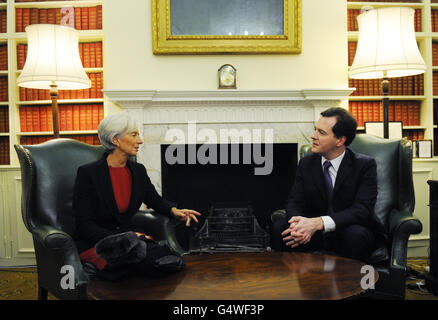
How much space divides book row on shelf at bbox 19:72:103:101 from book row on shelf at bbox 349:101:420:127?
2.16 metres

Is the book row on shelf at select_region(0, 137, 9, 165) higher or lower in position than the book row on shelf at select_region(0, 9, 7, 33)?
lower

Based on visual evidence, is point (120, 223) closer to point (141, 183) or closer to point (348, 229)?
point (141, 183)

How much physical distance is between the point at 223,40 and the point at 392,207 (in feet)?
Result: 5.55

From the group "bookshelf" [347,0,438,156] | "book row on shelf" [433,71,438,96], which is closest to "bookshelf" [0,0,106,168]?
"bookshelf" [347,0,438,156]

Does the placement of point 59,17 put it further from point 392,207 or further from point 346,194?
point 392,207

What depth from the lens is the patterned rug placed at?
224 cm

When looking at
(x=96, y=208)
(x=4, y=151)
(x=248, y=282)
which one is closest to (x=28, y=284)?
(x=4, y=151)

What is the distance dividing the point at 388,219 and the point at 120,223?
57.7 inches

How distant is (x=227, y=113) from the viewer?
2777 millimetres

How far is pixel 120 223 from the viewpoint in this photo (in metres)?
1.74

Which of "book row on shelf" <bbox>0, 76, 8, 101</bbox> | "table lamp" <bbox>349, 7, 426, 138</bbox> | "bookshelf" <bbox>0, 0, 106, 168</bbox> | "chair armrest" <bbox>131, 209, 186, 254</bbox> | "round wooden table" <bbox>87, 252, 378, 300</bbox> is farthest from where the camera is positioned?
"book row on shelf" <bbox>0, 76, 8, 101</bbox>

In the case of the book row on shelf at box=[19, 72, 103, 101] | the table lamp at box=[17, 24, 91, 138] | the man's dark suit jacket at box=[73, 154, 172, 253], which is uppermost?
the table lamp at box=[17, 24, 91, 138]

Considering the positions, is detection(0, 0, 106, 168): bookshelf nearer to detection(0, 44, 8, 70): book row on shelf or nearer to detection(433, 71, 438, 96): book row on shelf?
detection(0, 44, 8, 70): book row on shelf
